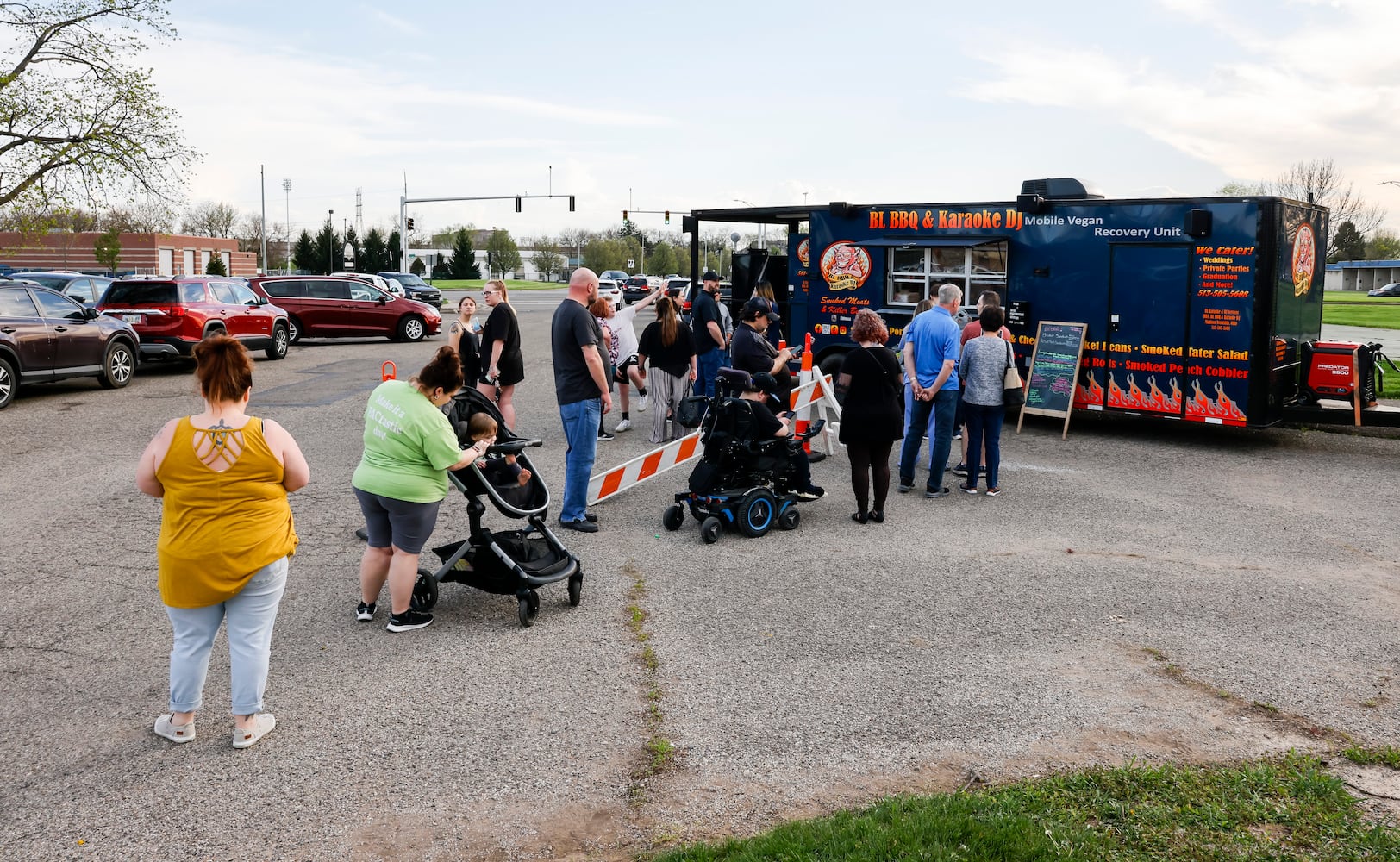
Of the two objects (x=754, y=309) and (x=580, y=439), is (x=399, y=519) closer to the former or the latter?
(x=580, y=439)

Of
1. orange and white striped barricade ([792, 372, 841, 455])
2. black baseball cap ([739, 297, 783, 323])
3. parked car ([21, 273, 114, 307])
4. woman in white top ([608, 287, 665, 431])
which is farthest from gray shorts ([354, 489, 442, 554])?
parked car ([21, 273, 114, 307])

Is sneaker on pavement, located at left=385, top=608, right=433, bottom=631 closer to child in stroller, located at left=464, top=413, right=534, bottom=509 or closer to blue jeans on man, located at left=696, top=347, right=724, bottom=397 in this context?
child in stroller, located at left=464, top=413, right=534, bottom=509

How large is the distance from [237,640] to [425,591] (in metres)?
1.66

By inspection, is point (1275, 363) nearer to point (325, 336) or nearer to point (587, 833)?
point (587, 833)

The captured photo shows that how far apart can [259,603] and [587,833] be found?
169cm

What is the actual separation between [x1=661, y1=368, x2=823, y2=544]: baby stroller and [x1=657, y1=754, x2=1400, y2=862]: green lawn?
4.23m

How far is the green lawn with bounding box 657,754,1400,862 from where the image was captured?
3.66 meters

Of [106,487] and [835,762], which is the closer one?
[835,762]

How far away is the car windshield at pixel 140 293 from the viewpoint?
18.5 metres

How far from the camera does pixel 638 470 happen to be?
9352 millimetres

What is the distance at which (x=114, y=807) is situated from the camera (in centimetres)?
412

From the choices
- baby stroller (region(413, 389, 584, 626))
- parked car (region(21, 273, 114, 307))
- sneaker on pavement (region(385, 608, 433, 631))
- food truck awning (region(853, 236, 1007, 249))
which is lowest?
sneaker on pavement (region(385, 608, 433, 631))

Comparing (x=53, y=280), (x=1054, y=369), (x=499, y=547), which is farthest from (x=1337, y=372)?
(x=53, y=280)

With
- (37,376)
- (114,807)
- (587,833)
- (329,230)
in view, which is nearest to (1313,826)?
(587,833)
